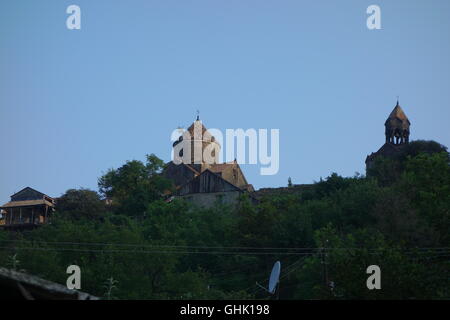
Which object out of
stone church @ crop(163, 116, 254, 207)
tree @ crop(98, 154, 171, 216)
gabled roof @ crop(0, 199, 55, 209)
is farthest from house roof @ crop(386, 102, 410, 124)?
gabled roof @ crop(0, 199, 55, 209)

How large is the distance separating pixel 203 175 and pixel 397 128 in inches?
918

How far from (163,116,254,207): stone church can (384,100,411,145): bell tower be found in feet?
55.1

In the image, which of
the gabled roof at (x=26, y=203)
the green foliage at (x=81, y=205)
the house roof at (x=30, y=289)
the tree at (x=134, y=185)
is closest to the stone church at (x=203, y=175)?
the tree at (x=134, y=185)

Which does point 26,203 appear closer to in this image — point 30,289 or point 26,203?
point 26,203

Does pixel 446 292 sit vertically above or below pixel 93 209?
below

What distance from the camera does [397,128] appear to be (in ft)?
297

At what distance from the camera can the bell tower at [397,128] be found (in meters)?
90.2

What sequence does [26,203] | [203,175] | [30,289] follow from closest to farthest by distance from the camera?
[30,289] < [26,203] < [203,175]

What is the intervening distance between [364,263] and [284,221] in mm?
26035

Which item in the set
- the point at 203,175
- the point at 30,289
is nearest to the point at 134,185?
the point at 203,175
